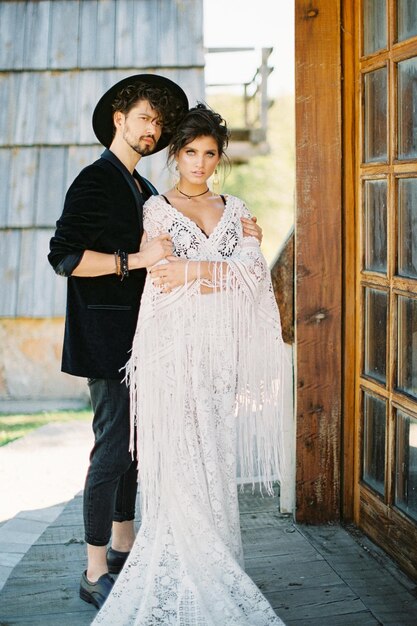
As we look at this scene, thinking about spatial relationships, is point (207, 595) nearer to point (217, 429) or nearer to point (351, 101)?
point (217, 429)

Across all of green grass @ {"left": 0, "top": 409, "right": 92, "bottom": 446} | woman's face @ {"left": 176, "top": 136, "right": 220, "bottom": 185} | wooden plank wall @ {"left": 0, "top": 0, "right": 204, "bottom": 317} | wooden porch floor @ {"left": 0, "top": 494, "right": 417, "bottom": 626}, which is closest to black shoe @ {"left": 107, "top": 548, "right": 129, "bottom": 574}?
wooden porch floor @ {"left": 0, "top": 494, "right": 417, "bottom": 626}

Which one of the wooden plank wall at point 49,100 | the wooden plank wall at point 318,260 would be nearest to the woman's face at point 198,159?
the wooden plank wall at point 318,260

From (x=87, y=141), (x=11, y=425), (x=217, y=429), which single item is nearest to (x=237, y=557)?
(x=217, y=429)

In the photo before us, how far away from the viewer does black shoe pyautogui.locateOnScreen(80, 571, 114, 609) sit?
9.29 ft

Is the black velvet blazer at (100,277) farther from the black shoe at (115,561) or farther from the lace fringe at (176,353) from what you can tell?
the black shoe at (115,561)

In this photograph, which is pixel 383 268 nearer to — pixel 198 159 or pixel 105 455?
pixel 198 159

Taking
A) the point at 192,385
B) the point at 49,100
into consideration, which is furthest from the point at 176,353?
the point at 49,100

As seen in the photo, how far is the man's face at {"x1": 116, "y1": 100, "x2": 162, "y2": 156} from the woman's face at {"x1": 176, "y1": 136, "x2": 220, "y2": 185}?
162mm

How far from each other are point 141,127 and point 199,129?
0.24 meters

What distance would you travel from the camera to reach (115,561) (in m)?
3.12

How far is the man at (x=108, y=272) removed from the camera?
2.70 m

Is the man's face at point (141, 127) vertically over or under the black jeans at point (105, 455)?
over

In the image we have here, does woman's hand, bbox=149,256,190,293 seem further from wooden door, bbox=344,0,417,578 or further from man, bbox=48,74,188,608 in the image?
wooden door, bbox=344,0,417,578

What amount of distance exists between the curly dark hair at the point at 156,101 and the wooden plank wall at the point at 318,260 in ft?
2.53
